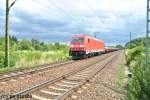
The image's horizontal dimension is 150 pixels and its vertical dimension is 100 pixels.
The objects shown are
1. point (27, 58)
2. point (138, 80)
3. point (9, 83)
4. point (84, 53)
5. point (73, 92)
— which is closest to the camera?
point (138, 80)

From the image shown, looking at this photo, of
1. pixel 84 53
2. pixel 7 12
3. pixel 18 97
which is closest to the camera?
pixel 18 97

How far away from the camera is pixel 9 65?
2347 centimetres

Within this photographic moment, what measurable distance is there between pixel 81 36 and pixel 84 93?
99.5 feet

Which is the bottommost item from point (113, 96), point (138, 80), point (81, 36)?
point (113, 96)

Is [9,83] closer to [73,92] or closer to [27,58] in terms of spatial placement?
[73,92]

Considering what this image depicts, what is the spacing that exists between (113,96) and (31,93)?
2.94 meters

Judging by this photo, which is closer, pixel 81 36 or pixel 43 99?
pixel 43 99

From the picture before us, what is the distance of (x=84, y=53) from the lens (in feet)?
134

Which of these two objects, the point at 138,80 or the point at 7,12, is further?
the point at 7,12

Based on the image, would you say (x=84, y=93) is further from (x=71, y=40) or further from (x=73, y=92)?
(x=71, y=40)

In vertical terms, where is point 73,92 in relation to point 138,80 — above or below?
below

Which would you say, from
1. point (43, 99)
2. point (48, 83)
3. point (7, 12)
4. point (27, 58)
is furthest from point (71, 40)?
point (43, 99)

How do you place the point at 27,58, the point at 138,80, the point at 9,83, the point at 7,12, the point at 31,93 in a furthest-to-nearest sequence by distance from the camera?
1. the point at 27,58
2. the point at 7,12
3. the point at 9,83
4. the point at 31,93
5. the point at 138,80

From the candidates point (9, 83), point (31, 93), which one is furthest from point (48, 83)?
point (31, 93)
